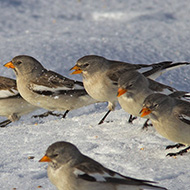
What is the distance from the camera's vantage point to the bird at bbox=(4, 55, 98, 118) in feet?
19.9

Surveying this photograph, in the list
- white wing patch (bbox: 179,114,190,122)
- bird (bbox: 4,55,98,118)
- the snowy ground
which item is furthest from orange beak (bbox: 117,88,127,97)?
bird (bbox: 4,55,98,118)

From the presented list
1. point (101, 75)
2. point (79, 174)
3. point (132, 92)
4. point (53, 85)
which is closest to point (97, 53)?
point (53, 85)

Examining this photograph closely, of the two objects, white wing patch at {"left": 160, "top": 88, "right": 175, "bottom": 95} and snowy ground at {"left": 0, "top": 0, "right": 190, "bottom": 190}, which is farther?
white wing patch at {"left": 160, "top": 88, "right": 175, "bottom": 95}

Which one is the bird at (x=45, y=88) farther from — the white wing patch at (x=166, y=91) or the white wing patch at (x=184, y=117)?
the white wing patch at (x=184, y=117)

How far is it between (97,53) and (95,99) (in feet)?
8.21

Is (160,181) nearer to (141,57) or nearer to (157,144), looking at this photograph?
(157,144)

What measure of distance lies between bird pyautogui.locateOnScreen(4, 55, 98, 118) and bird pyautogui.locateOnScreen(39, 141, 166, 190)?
9.18 ft

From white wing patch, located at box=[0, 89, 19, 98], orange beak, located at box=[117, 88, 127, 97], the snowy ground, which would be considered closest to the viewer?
the snowy ground

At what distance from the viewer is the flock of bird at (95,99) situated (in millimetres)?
3182

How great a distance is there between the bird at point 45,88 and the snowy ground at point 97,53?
32 centimetres

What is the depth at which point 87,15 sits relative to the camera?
11.5 m

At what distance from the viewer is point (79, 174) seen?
3168 mm

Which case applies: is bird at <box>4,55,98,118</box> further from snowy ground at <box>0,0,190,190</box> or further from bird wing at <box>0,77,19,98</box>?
snowy ground at <box>0,0,190,190</box>

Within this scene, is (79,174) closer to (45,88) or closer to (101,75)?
(101,75)
